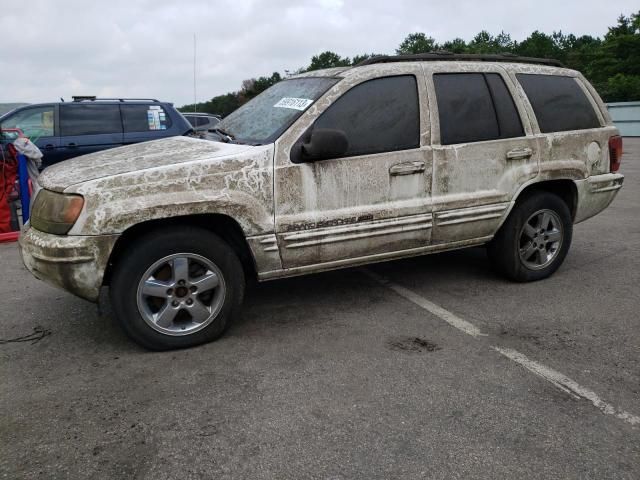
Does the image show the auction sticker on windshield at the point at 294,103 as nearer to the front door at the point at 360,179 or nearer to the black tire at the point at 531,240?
the front door at the point at 360,179

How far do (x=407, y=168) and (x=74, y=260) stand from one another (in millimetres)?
2235

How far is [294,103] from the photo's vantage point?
402cm

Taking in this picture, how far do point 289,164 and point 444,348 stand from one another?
150 centimetres

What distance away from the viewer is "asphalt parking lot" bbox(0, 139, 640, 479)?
244cm

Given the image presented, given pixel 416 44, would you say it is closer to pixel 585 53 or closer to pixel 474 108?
pixel 585 53

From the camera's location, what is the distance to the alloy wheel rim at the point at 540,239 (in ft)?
15.6

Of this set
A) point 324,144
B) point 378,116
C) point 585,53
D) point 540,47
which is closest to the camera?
point 324,144

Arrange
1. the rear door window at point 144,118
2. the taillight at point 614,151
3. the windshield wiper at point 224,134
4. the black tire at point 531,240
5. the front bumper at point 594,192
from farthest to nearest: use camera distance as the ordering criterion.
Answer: the rear door window at point 144,118 < the taillight at point 614,151 < the front bumper at point 594,192 < the black tire at point 531,240 < the windshield wiper at point 224,134

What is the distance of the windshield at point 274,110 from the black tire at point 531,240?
6.19 ft

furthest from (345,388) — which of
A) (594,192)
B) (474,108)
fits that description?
(594,192)

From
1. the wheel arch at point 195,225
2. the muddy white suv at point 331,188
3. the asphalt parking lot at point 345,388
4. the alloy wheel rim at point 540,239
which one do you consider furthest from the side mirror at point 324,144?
the alloy wheel rim at point 540,239

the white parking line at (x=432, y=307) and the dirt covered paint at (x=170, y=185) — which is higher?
the dirt covered paint at (x=170, y=185)

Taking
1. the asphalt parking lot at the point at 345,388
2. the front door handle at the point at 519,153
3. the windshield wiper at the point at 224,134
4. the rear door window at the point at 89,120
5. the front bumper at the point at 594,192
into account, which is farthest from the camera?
the rear door window at the point at 89,120

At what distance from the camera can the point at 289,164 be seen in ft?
12.0
